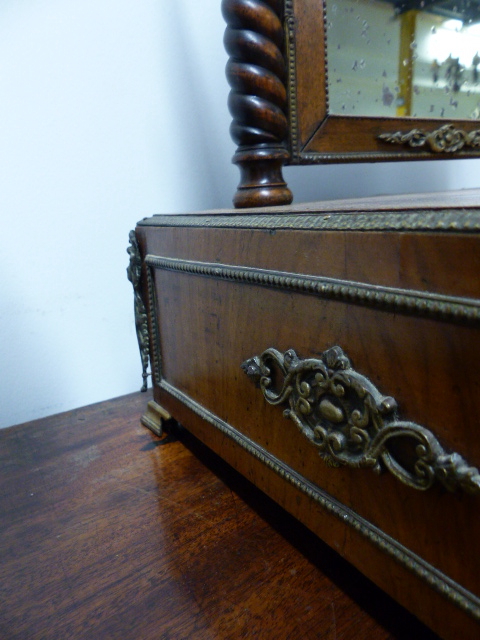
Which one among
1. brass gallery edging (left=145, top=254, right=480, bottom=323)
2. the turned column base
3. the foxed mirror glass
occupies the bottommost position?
brass gallery edging (left=145, top=254, right=480, bottom=323)

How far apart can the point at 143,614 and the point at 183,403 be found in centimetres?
32

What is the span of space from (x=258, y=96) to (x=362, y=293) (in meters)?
0.49

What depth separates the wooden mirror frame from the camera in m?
0.72

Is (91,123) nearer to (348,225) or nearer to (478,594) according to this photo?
(348,225)

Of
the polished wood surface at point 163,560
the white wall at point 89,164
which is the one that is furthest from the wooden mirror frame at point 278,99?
the polished wood surface at point 163,560

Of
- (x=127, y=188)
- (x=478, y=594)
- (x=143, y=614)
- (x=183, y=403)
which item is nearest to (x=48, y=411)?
(x=183, y=403)

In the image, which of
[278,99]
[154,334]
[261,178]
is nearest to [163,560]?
[154,334]

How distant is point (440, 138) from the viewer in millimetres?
1009

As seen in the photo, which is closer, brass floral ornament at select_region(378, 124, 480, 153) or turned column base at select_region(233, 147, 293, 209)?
turned column base at select_region(233, 147, 293, 209)

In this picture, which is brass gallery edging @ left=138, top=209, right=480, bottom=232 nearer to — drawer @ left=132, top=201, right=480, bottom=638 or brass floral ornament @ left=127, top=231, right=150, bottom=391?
drawer @ left=132, top=201, right=480, bottom=638

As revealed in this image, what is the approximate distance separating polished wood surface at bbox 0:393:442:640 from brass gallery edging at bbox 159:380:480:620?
94 mm

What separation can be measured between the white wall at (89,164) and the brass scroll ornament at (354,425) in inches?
24.5

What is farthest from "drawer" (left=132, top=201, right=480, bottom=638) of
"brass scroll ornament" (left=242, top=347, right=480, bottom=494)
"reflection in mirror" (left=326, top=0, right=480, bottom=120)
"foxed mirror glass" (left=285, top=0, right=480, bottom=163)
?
"reflection in mirror" (left=326, top=0, right=480, bottom=120)

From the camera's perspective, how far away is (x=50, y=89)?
35.8 inches
